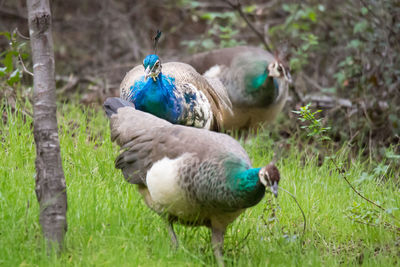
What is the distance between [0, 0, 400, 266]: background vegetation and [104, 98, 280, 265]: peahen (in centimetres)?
17

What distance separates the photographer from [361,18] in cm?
652

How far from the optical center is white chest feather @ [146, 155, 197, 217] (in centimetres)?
288

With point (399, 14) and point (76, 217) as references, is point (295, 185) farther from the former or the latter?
point (399, 14)

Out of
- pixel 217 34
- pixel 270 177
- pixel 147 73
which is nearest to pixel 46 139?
pixel 270 177

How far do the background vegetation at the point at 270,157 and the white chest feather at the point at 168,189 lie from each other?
0.17 m

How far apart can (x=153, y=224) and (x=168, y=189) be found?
0.35m

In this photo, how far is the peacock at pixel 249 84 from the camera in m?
5.47

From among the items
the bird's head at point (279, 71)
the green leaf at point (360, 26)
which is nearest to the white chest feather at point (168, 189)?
the bird's head at point (279, 71)

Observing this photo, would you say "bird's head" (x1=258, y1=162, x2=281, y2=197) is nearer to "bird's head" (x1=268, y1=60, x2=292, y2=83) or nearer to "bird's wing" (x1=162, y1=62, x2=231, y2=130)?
"bird's wing" (x1=162, y1=62, x2=231, y2=130)

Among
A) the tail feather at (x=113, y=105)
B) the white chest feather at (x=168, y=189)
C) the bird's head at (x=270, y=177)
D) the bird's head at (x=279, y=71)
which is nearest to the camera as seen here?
the bird's head at (x=270, y=177)

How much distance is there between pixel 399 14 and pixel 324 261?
3.59 metres

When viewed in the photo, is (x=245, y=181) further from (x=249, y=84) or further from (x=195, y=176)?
(x=249, y=84)

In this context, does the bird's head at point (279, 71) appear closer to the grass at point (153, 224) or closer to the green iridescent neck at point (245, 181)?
the grass at point (153, 224)

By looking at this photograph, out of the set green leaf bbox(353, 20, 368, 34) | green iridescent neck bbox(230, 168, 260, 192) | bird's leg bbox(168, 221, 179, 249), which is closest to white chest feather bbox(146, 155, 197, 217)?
bird's leg bbox(168, 221, 179, 249)
